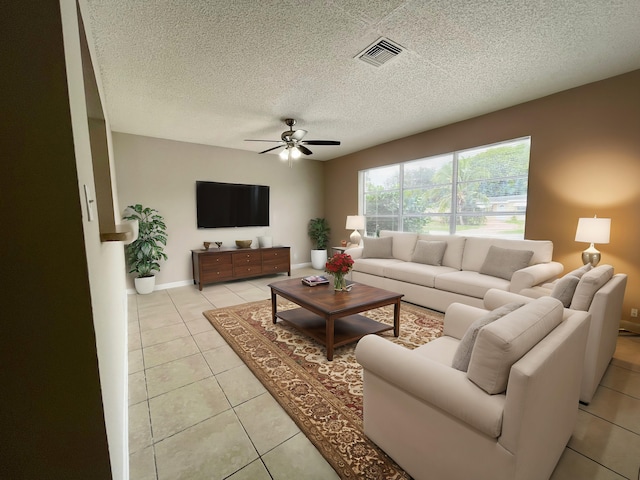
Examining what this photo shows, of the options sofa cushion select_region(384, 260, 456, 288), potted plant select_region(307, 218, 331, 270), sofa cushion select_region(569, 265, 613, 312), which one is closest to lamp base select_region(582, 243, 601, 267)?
sofa cushion select_region(569, 265, 613, 312)

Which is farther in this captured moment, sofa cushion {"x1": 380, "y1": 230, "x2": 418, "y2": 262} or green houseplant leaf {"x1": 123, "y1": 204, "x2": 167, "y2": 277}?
sofa cushion {"x1": 380, "y1": 230, "x2": 418, "y2": 262}

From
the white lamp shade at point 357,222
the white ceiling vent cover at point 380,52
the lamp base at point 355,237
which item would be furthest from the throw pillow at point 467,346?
the lamp base at point 355,237

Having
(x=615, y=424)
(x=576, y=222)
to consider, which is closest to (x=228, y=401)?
(x=615, y=424)

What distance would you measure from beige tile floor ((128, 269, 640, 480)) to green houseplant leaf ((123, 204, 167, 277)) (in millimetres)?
2018

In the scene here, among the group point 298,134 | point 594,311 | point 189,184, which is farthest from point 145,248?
point 594,311

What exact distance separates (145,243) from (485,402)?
186 inches

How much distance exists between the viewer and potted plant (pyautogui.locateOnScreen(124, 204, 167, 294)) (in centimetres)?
432

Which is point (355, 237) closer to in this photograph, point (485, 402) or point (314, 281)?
point (314, 281)

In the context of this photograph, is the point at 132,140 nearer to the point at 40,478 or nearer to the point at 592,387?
the point at 40,478

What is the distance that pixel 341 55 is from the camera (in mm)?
2371

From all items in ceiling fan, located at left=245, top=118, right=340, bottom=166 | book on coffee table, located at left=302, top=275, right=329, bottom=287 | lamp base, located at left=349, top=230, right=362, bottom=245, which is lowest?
book on coffee table, located at left=302, top=275, right=329, bottom=287

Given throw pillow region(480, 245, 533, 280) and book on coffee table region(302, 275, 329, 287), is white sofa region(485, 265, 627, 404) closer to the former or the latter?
throw pillow region(480, 245, 533, 280)

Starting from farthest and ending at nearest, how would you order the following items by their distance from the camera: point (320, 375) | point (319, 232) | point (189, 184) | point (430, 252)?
point (319, 232)
point (189, 184)
point (430, 252)
point (320, 375)

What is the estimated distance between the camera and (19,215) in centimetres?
61
